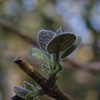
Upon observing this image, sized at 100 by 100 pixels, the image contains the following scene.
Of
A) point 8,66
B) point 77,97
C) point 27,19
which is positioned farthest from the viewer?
point 27,19

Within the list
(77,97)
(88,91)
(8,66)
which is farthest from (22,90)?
(8,66)

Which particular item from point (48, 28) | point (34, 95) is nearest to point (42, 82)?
point (34, 95)

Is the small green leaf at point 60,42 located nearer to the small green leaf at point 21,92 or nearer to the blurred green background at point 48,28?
the small green leaf at point 21,92

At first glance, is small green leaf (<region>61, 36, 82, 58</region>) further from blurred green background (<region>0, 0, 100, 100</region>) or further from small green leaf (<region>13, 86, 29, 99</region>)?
blurred green background (<region>0, 0, 100, 100</region>)

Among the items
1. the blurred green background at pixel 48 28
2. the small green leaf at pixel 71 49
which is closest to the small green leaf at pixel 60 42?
the small green leaf at pixel 71 49

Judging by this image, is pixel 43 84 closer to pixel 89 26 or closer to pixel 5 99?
pixel 5 99

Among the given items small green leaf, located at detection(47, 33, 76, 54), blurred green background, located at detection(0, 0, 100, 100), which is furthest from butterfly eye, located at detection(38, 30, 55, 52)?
blurred green background, located at detection(0, 0, 100, 100)
